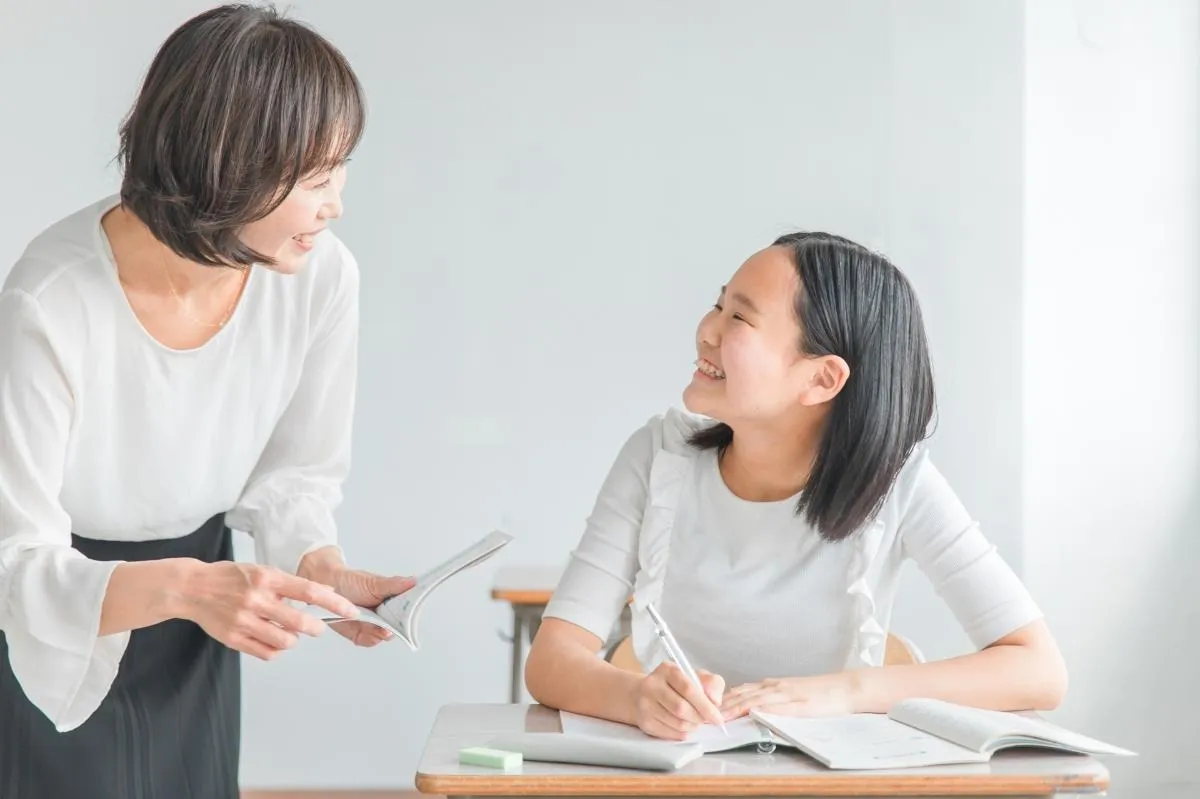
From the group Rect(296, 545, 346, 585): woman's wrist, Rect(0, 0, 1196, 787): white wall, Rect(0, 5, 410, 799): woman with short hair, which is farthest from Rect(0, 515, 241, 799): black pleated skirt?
Rect(0, 0, 1196, 787): white wall

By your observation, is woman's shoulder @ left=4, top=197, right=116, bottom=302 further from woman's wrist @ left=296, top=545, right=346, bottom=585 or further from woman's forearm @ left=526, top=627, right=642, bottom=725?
woman's forearm @ left=526, top=627, right=642, bottom=725

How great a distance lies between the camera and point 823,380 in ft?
5.69

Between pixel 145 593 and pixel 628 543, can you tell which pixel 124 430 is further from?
pixel 628 543

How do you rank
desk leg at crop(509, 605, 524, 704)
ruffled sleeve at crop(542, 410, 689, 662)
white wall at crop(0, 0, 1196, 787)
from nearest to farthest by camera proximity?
ruffled sleeve at crop(542, 410, 689, 662) < desk leg at crop(509, 605, 524, 704) < white wall at crop(0, 0, 1196, 787)

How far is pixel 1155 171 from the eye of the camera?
377 cm

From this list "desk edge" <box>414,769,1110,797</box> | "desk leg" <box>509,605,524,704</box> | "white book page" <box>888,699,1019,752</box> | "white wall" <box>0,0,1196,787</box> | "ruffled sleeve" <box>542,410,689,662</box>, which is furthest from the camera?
"white wall" <box>0,0,1196,787</box>

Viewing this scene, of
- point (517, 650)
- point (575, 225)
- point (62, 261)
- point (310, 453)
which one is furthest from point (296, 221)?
point (575, 225)

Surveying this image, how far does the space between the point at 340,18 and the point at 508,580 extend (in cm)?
163

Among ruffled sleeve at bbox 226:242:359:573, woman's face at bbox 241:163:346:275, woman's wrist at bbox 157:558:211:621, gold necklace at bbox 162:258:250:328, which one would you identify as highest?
woman's face at bbox 241:163:346:275

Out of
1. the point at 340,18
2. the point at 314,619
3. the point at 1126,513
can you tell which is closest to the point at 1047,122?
the point at 1126,513

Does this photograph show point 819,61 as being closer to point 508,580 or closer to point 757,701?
point 508,580

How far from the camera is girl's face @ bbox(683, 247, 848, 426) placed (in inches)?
67.2

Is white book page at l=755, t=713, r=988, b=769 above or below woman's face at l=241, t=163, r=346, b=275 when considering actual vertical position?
below

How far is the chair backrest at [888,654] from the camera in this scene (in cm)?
177
